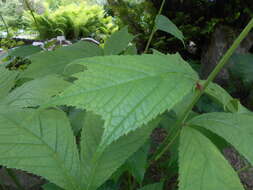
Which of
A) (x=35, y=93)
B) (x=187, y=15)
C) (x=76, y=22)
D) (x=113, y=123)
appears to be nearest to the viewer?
(x=113, y=123)

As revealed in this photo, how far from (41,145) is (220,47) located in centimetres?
247

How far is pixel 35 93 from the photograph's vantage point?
565 mm

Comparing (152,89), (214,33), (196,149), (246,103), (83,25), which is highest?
(152,89)

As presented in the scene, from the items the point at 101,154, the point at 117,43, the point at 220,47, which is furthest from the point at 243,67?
the point at 101,154

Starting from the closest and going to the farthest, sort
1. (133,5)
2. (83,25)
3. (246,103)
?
(246,103)
(133,5)
(83,25)

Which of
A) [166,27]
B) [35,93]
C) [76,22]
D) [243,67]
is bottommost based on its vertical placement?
[76,22]

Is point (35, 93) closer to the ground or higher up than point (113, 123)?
closer to the ground

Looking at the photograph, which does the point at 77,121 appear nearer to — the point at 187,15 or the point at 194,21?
the point at 187,15

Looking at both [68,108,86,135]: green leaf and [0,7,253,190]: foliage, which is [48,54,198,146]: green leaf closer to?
[0,7,253,190]: foliage

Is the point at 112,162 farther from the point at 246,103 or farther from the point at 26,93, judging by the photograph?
the point at 246,103

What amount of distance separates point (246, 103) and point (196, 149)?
2283 mm

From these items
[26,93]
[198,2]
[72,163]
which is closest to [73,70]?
[26,93]

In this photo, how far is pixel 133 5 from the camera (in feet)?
8.90

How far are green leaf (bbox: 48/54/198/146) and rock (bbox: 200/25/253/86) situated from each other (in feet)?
7.66
